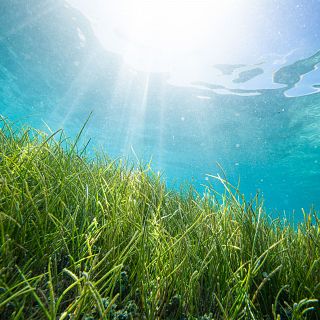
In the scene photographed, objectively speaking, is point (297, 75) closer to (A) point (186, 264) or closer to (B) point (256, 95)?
(B) point (256, 95)

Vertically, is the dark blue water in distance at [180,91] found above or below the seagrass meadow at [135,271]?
above

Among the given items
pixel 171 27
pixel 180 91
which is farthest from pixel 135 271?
pixel 180 91

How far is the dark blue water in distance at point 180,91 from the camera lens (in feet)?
49.2

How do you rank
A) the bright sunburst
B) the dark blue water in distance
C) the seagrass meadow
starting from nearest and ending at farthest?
the seagrass meadow
the bright sunburst
the dark blue water in distance

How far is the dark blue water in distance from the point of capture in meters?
15.0

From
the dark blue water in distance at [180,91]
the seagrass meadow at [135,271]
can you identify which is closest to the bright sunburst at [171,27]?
the dark blue water in distance at [180,91]

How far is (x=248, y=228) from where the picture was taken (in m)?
1.94

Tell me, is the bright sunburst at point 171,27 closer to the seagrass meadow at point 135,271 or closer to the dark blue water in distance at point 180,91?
the dark blue water in distance at point 180,91

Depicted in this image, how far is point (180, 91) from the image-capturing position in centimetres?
2088

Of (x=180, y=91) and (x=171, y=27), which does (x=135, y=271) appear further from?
(x=180, y=91)

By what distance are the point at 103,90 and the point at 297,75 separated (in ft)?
53.8

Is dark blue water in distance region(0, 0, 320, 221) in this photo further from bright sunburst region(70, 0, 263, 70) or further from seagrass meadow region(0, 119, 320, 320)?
seagrass meadow region(0, 119, 320, 320)

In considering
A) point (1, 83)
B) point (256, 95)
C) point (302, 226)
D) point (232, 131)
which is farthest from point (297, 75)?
point (1, 83)

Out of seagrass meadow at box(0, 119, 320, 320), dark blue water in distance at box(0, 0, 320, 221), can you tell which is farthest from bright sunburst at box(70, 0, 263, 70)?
seagrass meadow at box(0, 119, 320, 320)
